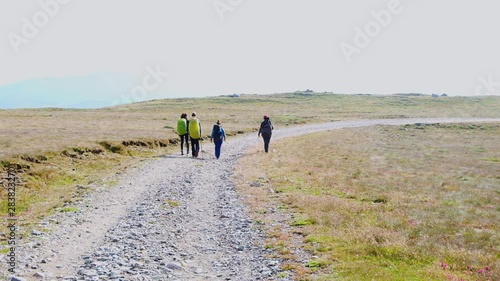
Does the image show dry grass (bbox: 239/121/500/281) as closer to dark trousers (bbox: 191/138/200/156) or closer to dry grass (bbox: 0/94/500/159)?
dark trousers (bbox: 191/138/200/156)

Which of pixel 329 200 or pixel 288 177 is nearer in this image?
pixel 329 200

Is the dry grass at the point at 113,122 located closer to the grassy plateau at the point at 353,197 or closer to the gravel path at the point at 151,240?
the grassy plateau at the point at 353,197

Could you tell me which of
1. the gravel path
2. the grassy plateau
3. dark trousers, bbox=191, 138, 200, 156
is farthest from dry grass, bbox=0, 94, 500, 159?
the gravel path

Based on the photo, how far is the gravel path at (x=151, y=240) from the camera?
11047 millimetres

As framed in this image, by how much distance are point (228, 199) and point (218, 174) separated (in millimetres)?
6894

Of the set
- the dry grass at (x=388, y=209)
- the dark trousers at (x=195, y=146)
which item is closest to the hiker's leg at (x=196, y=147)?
the dark trousers at (x=195, y=146)

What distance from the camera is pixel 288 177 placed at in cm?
2623

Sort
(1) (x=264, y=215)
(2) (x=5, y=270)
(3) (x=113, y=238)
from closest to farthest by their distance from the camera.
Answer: (2) (x=5, y=270) → (3) (x=113, y=238) → (1) (x=264, y=215)

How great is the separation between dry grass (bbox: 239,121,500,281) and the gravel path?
1598mm

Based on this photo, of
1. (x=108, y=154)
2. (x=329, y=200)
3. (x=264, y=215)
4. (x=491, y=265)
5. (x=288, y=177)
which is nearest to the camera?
(x=491, y=265)

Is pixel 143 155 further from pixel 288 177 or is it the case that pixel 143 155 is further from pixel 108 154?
pixel 288 177

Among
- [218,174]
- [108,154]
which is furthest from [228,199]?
[108,154]

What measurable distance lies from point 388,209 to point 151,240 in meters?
10.8

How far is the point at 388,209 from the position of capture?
1897cm
